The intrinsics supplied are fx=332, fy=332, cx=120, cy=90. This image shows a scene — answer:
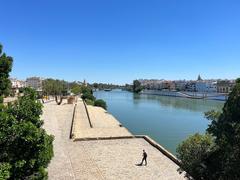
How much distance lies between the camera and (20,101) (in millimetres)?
13344

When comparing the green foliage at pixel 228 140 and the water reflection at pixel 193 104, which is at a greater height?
the green foliage at pixel 228 140

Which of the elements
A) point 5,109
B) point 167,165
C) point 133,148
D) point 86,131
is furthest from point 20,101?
point 86,131

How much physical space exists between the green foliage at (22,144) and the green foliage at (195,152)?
557 centimetres

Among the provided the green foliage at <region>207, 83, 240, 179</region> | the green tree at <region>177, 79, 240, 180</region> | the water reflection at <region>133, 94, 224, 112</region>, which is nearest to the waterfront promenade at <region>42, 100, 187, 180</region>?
the green tree at <region>177, 79, 240, 180</region>

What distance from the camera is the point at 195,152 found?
13.7 metres

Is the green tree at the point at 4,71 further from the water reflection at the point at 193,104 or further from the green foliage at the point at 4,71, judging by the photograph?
the water reflection at the point at 193,104

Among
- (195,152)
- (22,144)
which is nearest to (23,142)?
(22,144)

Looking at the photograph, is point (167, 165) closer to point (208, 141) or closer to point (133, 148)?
point (133, 148)

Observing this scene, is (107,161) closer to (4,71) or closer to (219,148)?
(4,71)

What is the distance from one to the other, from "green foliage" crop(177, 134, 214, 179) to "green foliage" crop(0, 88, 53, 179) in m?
5.57

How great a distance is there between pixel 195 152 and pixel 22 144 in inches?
272

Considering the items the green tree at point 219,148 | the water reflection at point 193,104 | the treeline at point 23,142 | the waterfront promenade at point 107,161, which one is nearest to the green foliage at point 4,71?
the waterfront promenade at point 107,161

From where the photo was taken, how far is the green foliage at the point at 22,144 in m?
11.5

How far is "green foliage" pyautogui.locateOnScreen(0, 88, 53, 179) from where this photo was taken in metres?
11.5
